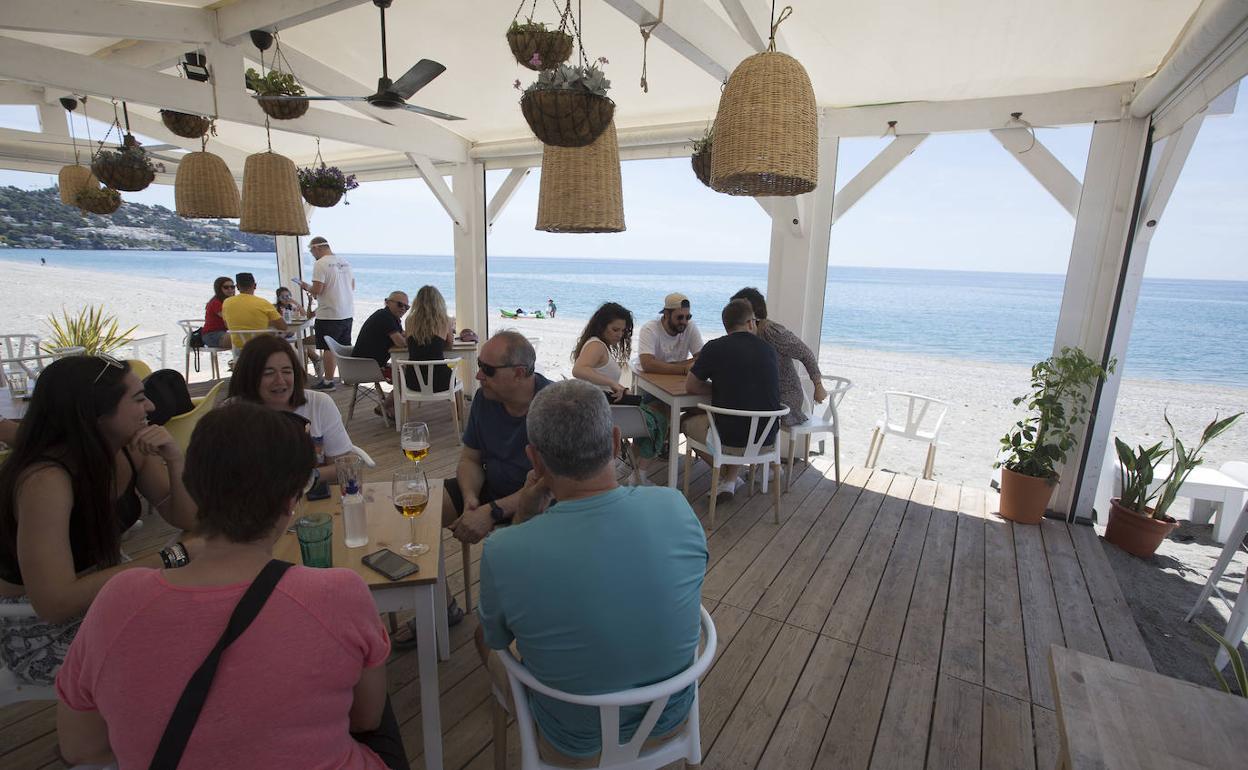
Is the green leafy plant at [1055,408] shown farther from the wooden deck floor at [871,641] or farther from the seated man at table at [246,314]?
the seated man at table at [246,314]

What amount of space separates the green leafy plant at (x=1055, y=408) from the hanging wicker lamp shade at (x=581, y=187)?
2932mm

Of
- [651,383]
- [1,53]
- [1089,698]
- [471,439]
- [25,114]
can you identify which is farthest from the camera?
[25,114]

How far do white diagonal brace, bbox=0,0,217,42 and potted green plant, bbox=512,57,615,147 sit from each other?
3.28m

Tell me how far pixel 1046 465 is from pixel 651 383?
2628mm

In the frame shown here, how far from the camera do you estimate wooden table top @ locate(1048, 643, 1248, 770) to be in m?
1.07

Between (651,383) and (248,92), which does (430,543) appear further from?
(248,92)

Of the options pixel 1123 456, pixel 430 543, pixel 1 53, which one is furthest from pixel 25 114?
pixel 1123 456

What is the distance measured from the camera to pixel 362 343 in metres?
5.26

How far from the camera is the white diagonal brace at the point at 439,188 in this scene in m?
6.10

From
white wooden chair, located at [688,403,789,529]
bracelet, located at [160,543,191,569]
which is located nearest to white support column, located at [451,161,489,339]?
white wooden chair, located at [688,403,789,529]

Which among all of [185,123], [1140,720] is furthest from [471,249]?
[1140,720]

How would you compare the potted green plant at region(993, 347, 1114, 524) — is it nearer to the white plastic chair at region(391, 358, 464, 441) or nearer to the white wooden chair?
the white wooden chair

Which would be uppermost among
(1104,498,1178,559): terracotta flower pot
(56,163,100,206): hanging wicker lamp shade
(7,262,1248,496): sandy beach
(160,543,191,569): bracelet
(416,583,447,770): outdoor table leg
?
(56,163,100,206): hanging wicker lamp shade

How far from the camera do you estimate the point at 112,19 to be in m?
3.34
